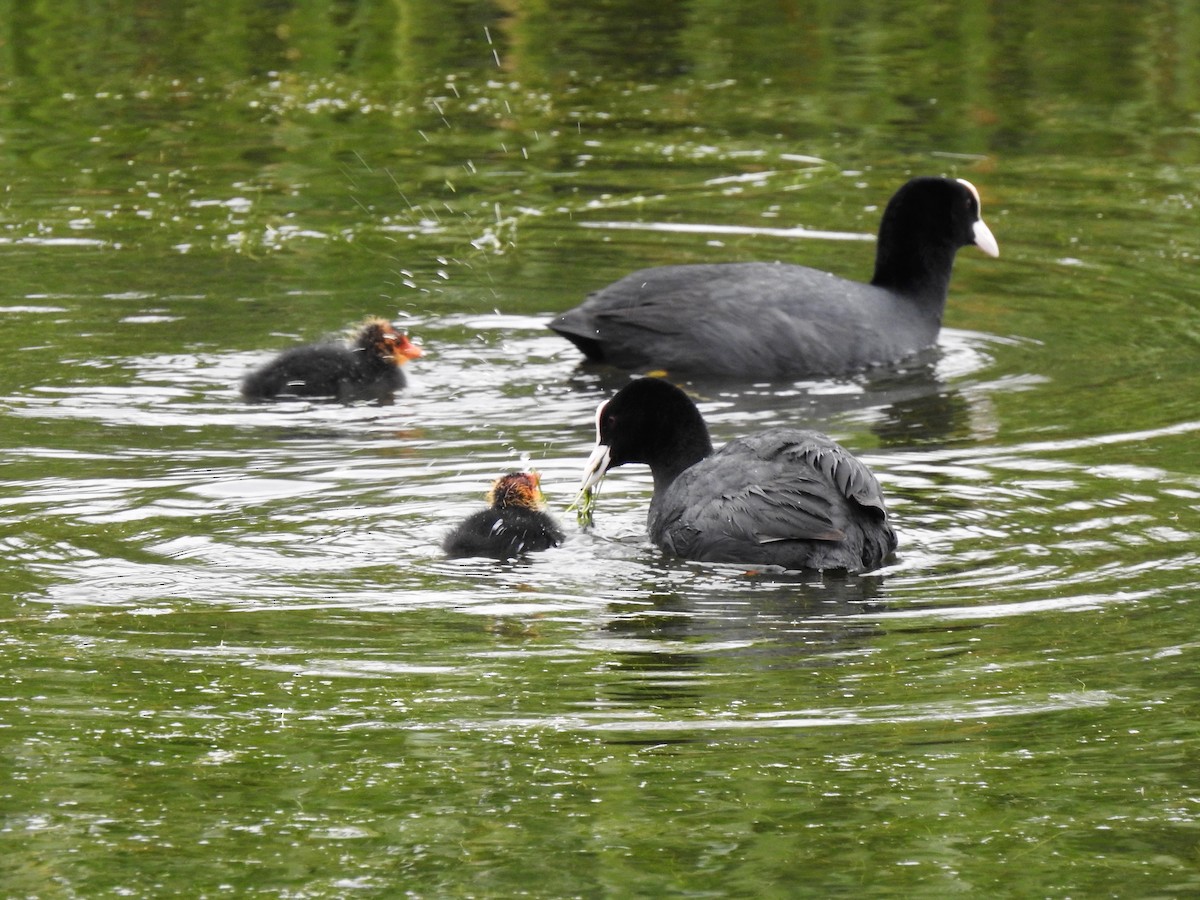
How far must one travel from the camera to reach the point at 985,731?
14.5 feet

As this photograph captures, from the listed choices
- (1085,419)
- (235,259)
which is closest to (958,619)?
(1085,419)

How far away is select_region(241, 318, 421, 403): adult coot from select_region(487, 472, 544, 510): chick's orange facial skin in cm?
207

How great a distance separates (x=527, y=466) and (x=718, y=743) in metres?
2.83

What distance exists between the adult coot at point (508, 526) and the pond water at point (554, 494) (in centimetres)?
11

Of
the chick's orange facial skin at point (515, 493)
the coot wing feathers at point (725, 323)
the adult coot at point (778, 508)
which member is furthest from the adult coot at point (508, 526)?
the coot wing feathers at point (725, 323)

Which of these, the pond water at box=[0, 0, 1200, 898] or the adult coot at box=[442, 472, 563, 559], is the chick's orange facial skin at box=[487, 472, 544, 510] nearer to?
the adult coot at box=[442, 472, 563, 559]

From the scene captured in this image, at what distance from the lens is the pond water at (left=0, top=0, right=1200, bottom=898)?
3955mm

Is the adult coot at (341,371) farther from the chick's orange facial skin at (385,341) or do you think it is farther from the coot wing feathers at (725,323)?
the coot wing feathers at (725,323)

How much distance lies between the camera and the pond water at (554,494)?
396 centimetres

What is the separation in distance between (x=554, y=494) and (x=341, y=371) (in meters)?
1.78

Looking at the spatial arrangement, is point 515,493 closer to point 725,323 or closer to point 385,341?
point 385,341

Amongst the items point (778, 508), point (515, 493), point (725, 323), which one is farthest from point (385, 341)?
point (778, 508)

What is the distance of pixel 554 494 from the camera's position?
6875 mm

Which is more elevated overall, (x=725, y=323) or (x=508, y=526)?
(x=725, y=323)
